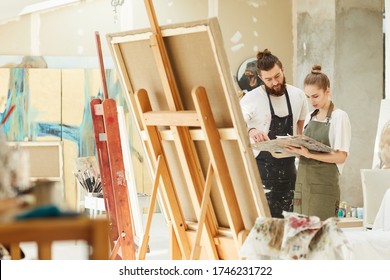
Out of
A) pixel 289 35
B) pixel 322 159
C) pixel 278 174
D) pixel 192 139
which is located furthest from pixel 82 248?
pixel 289 35

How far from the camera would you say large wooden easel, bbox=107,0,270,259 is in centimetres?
315

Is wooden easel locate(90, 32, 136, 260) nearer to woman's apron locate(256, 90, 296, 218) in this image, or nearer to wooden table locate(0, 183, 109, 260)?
woman's apron locate(256, 90, 296, 218)

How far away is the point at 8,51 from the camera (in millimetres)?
8219

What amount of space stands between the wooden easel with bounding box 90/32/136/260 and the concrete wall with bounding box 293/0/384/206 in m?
3.91

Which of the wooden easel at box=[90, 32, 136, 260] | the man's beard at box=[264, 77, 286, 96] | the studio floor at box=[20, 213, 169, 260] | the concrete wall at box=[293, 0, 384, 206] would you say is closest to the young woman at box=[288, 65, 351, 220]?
the man's beard at box=[264, 77, 286, 96]

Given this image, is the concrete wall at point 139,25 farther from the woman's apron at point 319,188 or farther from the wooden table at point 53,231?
the wooden table at point 53,231

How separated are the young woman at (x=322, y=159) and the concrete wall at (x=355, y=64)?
3.06 m

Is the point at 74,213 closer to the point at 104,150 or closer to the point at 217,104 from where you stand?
the point at 217,104

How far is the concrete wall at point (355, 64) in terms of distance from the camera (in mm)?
7695

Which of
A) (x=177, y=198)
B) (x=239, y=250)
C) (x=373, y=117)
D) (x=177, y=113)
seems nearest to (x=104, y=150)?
(x=177, y=198)

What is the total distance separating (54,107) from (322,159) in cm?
426

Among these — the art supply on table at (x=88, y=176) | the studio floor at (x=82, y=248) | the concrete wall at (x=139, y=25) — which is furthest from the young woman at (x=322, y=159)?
the concrete wall at (x=139, y=25)

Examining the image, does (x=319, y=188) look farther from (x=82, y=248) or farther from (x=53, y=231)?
(x=53, y=231)

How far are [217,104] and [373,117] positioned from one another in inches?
194
